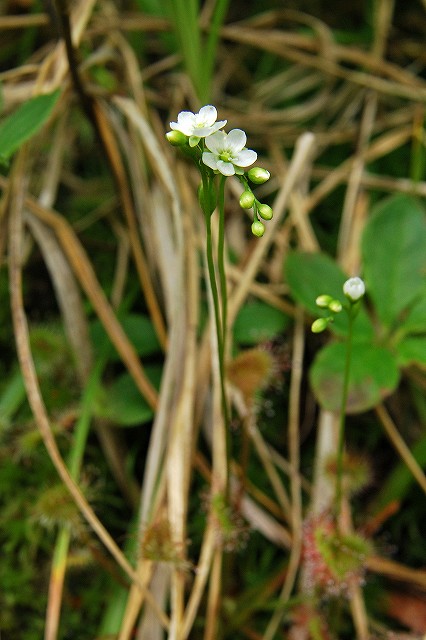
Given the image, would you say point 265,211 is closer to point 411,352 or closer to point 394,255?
point 411,352

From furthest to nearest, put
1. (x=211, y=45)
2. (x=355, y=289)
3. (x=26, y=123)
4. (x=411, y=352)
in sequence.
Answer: (x=211, y=45), (x=411, y=352), (x=26, y=123), (x=355, y=289)

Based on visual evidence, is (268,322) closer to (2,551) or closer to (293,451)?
(293,451)

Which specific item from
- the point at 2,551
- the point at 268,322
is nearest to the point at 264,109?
the point at 268,322

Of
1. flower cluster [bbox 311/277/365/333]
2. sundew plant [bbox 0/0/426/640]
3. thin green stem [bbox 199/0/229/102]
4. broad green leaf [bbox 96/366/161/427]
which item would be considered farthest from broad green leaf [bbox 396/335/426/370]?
thin green stem [bbox 199/0/229/102]

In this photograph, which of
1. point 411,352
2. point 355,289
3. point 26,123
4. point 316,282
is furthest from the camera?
point 316,282

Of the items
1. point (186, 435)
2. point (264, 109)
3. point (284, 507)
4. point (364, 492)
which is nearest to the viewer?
point (186, 435)

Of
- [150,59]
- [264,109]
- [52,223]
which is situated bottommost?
[52,223]

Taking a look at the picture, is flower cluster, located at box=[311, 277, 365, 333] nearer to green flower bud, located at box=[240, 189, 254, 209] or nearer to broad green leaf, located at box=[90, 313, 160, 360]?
green flower bud, located at box=[240, 189, 254, 209]

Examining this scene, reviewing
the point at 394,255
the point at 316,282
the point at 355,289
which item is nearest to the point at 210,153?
the point at 355,289
